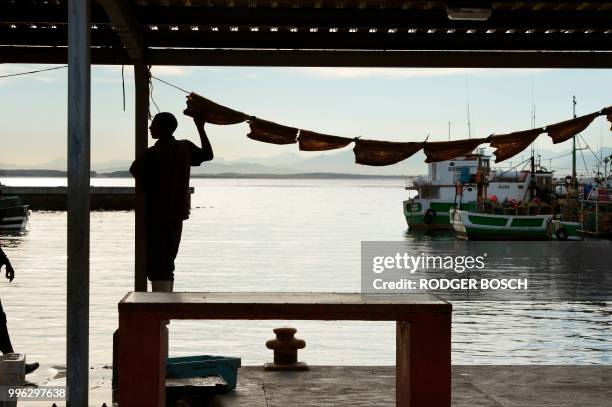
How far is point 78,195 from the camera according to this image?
7.13 m

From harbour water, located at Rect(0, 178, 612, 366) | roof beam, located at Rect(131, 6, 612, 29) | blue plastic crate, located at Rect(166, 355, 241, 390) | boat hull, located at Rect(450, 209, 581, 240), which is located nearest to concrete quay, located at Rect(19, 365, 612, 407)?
blue plastic crate, located at Rect(166, 355, 241, 390)

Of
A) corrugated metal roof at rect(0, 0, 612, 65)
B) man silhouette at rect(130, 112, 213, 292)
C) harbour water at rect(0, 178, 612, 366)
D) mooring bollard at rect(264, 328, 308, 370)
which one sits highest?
corrugated metal roof at rect(0, 0, 612, 65)

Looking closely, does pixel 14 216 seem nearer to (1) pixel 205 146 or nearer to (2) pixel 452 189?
(2) pixel 452 189

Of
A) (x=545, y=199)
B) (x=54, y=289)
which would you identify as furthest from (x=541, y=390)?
(x=545, y=199)

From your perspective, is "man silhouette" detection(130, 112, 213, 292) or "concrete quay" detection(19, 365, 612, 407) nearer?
"man silhouette" detection(130, 112, 213, 292)

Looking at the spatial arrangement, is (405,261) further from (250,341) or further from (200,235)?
(250,341)

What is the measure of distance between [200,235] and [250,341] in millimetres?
51010

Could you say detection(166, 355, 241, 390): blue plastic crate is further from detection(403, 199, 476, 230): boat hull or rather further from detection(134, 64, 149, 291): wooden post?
detection(403, 199, 476, 230): boat hull

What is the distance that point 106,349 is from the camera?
18.6m

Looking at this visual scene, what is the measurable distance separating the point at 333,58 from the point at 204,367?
3124 mm

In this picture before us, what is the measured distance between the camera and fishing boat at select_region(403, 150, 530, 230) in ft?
239

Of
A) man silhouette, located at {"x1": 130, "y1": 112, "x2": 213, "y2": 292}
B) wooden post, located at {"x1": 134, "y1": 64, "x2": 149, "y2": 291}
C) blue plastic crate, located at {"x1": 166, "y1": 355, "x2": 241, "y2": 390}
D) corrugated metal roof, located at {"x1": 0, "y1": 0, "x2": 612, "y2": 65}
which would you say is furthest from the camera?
wooden post, located at {"x1": 134, "y1": 64, "x2": 149, "y2": 291}

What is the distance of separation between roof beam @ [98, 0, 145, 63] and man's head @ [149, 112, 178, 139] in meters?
0.74

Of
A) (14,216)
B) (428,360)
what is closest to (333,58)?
(428,360)
